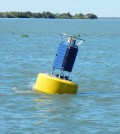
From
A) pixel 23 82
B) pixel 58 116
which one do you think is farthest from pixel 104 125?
pixel 23 82

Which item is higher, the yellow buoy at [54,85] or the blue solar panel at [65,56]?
the blue solar panel at [65,56]

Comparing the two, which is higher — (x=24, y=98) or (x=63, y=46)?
(x=63, y=46)

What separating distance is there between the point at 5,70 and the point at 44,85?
31.3 ft

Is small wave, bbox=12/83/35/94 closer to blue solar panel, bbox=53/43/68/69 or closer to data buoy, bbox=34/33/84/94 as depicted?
data buoy, bbox=34/33/84/94

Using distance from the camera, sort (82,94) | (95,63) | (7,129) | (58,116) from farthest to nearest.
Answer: (95,63)
(82,94)
(58,116)
(7,129)

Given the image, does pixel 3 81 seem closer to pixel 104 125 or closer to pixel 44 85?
pixel 44 85

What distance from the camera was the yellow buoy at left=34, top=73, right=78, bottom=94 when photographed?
22.7 m

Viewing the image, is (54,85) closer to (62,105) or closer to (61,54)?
(61,54)

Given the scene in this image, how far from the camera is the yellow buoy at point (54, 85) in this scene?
74.4 ft

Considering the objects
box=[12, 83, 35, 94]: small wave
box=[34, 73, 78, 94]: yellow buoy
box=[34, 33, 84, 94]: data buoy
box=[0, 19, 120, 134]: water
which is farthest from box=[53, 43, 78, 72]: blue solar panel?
box=[12, 83, 35, 94]: small wave

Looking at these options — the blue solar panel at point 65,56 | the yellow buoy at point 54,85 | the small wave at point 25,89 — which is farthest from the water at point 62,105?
the blue solar panel at point 65,56

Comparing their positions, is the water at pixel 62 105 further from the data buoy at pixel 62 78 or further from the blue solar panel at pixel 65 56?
the blue solar panel at pixel 65 56

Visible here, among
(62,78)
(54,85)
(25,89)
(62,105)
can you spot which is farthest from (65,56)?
(25,89)

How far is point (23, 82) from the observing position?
89.6 feet
